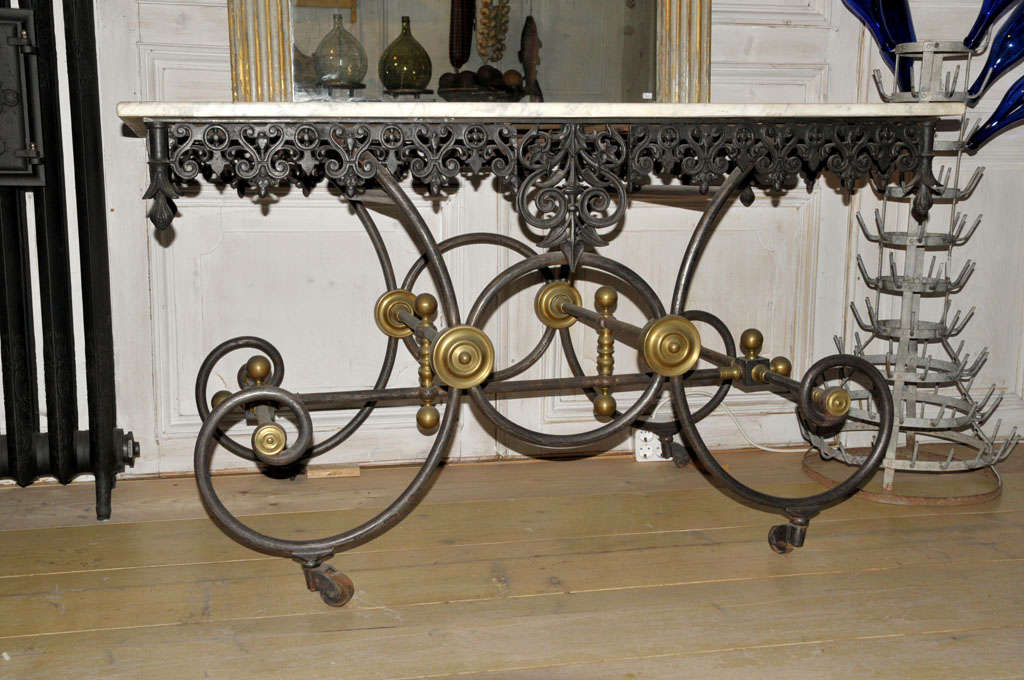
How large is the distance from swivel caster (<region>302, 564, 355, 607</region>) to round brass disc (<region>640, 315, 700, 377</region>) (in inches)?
26.8

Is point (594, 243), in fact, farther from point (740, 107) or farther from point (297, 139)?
point (297, 139)

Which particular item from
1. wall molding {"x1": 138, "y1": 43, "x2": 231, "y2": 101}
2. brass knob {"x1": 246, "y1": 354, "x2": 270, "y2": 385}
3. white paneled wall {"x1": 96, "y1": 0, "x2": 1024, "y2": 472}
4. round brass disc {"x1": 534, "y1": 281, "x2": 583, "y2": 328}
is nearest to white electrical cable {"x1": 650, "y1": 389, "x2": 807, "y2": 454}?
white paneled wall {"x1": 96, "y1": 0, "x2": 1024, "y2": 472}

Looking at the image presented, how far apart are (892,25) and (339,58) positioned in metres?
1.38

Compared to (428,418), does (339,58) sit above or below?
above

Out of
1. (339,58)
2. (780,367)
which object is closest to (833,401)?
(780,367)

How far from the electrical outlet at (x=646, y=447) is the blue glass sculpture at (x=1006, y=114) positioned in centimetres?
112

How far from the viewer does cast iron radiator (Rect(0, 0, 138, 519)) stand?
1.95 meters

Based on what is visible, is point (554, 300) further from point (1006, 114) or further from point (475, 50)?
point (1006, 114)

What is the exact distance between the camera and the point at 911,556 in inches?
74.0

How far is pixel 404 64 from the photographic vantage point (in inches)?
85.9

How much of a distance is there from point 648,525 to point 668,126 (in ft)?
2.88

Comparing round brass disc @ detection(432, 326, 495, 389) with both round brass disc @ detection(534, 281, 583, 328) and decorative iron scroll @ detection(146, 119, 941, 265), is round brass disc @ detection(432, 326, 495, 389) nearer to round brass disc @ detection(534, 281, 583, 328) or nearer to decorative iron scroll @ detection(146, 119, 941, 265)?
decorative iron scroll @ detection(146, 119, 941, 265)

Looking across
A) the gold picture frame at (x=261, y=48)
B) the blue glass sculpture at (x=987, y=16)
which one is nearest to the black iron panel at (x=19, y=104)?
the gold picture frame at (x=261, y=48)

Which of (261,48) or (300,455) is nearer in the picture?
(300,455)
